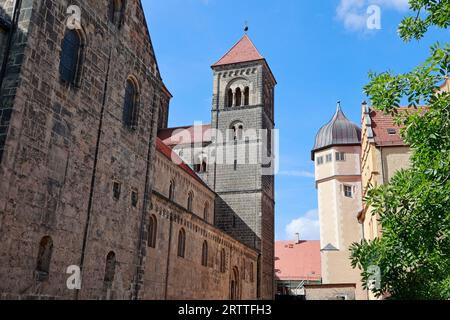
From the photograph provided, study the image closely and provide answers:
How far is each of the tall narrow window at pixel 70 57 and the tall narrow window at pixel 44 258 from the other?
172 inches

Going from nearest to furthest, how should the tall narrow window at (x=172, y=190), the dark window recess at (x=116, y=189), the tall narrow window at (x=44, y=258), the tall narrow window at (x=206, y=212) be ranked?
1. the tall narrow window at (x=44, y=258)
2. the dark window recess at (x=116, y=189)
3. the tall narrow window at (x=172, y=190)
4. the tall narrow window at (x=206, y=212)

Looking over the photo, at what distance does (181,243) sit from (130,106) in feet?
31.5

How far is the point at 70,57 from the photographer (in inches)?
509

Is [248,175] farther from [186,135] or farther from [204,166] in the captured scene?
[186,135]

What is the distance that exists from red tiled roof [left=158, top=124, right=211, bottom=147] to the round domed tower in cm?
1014

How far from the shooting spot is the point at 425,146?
8172mm

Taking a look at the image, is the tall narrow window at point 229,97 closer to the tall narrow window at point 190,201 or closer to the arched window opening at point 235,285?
the tall narrow window at point 190,201

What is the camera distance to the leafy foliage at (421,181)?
795 centimetres

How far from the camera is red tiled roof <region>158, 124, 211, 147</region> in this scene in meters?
40.2

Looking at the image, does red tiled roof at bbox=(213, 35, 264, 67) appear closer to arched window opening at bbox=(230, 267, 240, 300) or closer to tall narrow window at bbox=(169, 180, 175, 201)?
tall narrow window at bbox=(169, 180, 175, 201)

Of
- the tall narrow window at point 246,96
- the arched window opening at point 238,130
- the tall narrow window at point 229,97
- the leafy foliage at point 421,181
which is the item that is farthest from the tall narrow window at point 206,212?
the leafy foliage at point 421,181

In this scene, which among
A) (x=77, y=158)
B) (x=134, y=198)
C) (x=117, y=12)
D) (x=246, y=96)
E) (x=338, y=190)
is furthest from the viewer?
(x=246, y=96)

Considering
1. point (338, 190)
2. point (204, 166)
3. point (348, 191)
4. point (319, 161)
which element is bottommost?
point (348, 191)

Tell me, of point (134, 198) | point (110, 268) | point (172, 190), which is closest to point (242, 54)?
point (172, 190)
